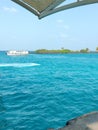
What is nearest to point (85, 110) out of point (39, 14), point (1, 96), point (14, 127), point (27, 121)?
point (27, 121)

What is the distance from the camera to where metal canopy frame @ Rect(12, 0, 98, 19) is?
799 cm

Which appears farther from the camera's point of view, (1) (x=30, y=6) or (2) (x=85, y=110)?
(2) (x=85, y=110)

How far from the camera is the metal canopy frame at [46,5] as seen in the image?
7.99 meters

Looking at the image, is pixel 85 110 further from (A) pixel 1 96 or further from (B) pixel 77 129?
(B) pixel 77 129

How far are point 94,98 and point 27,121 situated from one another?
754 centimetres

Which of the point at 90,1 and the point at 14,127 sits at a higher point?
the point at 90,1

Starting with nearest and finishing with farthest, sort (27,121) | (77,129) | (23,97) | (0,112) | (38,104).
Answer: (77,129) → (27,121) → (0,112) → (38,104) → (23,97)

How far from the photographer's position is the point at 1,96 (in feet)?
62.5

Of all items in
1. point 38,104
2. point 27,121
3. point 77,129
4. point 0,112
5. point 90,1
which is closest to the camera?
point 77,129

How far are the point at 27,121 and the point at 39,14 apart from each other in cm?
581

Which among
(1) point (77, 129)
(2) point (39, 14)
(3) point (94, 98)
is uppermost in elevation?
(2) point (39, 14)

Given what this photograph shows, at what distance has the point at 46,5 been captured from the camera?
8.22 m

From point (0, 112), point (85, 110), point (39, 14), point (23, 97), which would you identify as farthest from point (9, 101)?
point (39, 14)

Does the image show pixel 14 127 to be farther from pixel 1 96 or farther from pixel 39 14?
pixel 1 96
